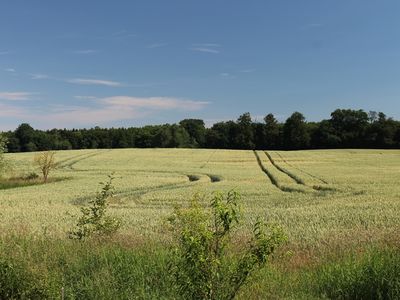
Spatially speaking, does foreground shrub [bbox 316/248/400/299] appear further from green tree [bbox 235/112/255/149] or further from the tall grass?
green tree [bbox 235/112/255/149]

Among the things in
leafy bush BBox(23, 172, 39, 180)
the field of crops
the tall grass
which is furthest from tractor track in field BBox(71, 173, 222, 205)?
the tall grass

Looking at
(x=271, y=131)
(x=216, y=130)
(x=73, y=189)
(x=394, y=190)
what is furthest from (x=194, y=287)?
(x=216, y=130)

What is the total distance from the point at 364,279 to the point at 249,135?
138 meters

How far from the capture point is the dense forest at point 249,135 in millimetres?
128625

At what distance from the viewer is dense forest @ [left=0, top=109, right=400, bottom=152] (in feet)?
422

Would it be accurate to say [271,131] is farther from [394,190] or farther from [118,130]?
[394,190]

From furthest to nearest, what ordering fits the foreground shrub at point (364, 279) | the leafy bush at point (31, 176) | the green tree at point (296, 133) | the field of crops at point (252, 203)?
the green tree at point (296, 133)
the leafy bush at point (31, 176)
the field of crops at point (252, 203)
the foreground shrub at point (364, 279)

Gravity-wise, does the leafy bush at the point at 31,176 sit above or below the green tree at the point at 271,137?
below

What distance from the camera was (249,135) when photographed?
481 feet

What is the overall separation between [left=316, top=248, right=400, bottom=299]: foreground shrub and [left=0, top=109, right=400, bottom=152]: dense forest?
391 feet

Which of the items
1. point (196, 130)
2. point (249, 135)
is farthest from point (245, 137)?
point (196, 130)

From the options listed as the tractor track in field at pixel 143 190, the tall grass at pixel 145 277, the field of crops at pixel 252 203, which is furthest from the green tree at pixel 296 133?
the tall grass at pixel 145 277

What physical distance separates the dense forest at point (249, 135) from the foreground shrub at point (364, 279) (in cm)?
11914

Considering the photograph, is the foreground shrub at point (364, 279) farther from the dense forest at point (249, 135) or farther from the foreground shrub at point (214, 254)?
the dense forest at point (249, 135)
